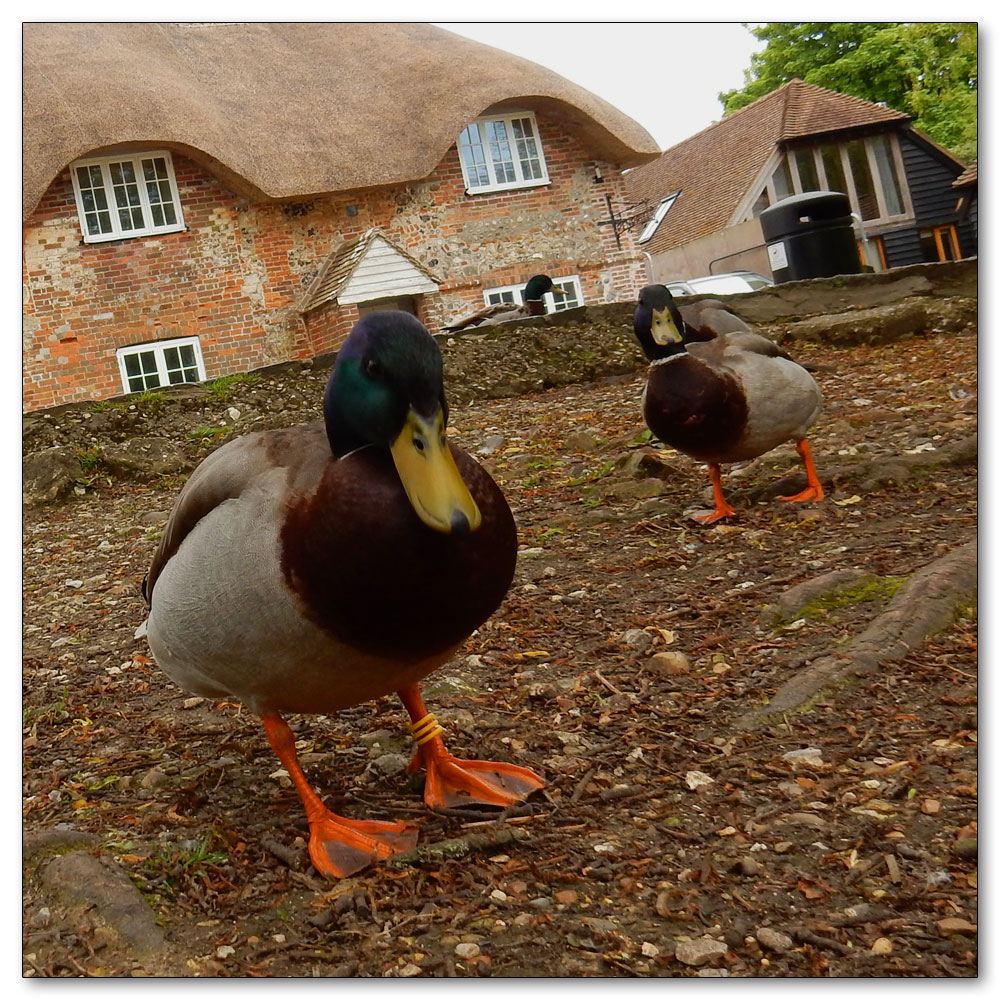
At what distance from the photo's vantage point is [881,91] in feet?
8.11

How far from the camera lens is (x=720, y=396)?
3.31 m

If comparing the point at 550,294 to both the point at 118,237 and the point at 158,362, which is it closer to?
the point at 158,362

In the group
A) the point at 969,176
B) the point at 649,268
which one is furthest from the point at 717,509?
the point at 969,176

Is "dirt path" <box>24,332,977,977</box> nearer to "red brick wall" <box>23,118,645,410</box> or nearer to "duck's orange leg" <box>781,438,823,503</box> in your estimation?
"duck's orange leg" <box>781,438,823,503</box>

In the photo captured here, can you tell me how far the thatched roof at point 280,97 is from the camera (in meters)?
2.61

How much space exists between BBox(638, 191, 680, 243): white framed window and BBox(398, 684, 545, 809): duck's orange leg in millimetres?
2626

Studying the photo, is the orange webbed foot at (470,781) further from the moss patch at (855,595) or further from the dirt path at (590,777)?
the moss patch at (855,595)

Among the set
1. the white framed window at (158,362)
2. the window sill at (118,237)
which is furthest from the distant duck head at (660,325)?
the window sill at (118,237)

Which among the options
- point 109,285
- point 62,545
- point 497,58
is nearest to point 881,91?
point 497,58

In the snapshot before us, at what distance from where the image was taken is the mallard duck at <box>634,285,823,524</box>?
10.9ft

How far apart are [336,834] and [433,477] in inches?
25.4

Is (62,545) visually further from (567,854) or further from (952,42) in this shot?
(952,42)

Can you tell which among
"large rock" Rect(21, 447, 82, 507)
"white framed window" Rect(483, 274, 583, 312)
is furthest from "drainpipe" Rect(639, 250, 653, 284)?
"large rock" Rect(21, 447, 82, 507)

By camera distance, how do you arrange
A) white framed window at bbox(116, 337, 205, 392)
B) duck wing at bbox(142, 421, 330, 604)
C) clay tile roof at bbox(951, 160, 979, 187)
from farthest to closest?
1. white framed window at bbox(116, 337, 205, 392)
2. clay tile roof at bbox(951, 160, 979, 187)
3. duck wing at bbox(142, 421, 330, 604)
